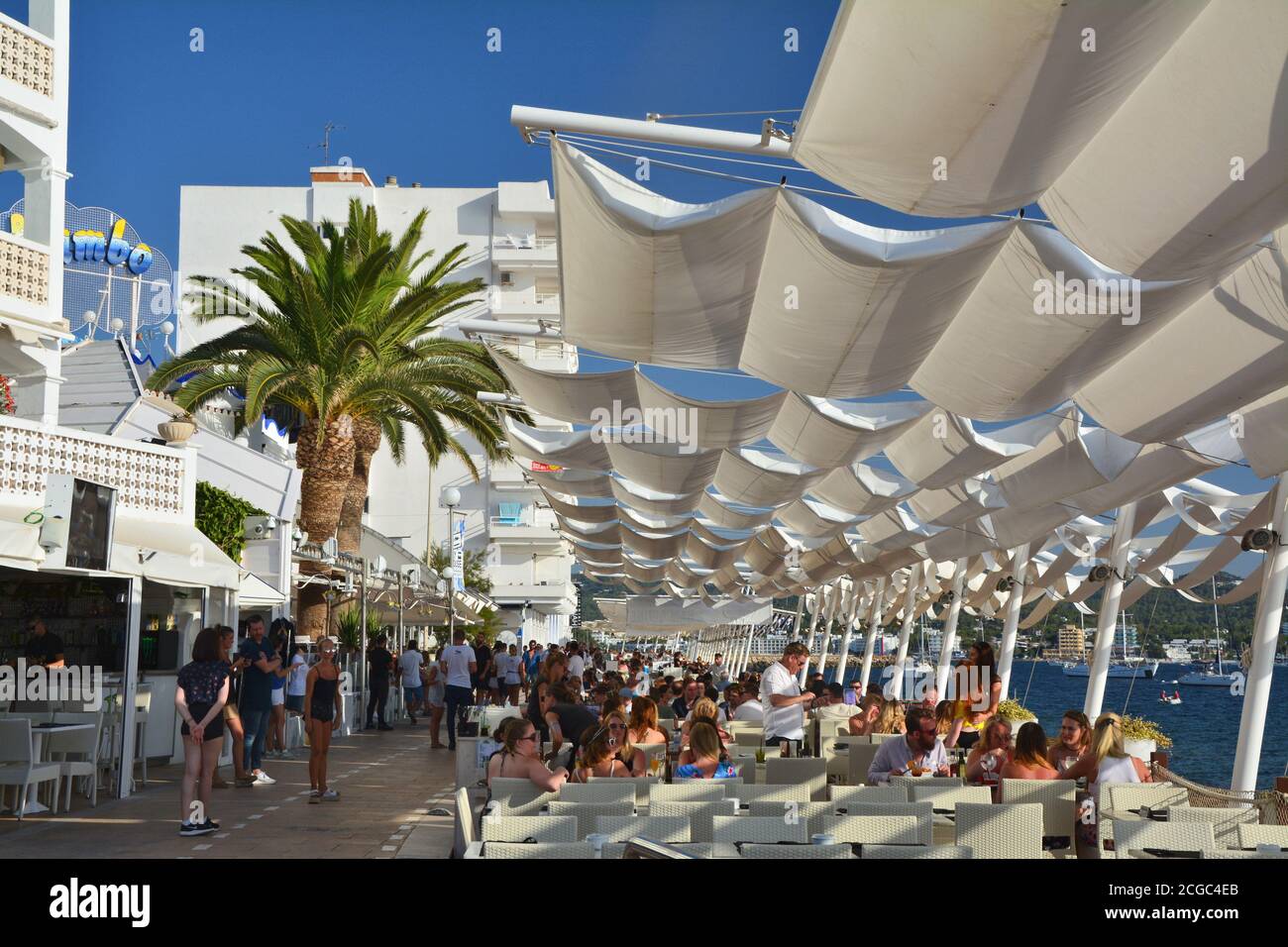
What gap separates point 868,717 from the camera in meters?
14.6

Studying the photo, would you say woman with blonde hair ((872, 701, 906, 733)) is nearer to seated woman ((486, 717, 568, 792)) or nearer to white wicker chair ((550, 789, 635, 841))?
seated woman ((486, 717, 568, 792))

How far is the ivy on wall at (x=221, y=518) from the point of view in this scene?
1942 cm

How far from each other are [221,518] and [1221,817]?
15.0 metres

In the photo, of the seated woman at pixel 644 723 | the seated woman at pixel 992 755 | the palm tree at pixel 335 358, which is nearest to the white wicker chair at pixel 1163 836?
the seated woman at pixel 992 755

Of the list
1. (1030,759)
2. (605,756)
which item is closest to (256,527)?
(605,756)

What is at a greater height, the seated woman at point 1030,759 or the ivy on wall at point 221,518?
the ivy on wall at point 221,518

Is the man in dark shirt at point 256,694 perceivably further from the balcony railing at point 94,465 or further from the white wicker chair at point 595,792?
the white wicker chair at point 595,792

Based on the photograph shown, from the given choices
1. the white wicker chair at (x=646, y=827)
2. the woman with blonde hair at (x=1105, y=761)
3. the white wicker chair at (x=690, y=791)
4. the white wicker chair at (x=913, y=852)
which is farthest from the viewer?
the woman with blonde hair at (x=1105, y=761)

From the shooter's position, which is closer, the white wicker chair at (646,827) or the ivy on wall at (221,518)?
the white wicker chair at (646,827)

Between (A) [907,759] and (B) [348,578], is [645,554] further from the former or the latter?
(A) [907,759]

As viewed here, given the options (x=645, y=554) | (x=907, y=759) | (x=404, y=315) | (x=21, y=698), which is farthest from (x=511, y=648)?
(x=907, y=759)

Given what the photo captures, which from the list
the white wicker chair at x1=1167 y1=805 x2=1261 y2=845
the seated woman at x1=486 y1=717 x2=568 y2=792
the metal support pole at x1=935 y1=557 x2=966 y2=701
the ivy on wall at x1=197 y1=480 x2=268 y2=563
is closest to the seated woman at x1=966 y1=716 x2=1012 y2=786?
the white wicker chair at x1=1167 y1=805 x2=1261 y2=845

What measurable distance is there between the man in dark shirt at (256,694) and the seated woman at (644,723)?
4.34 meters
